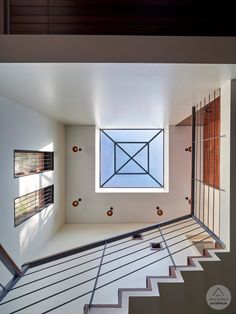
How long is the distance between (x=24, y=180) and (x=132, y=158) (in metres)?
2.96

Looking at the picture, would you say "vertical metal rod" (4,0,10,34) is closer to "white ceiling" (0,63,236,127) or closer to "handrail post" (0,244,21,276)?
"white ceiling" (0,63,236,127)

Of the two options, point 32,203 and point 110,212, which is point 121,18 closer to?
point 32,203

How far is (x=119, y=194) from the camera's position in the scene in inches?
193

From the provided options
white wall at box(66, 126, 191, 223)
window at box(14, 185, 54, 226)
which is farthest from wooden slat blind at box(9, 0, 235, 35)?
white wall at box(66, 126, 191, 223)

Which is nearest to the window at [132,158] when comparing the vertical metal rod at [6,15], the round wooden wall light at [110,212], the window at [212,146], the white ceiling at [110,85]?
the round wooden wall light at [110,212]

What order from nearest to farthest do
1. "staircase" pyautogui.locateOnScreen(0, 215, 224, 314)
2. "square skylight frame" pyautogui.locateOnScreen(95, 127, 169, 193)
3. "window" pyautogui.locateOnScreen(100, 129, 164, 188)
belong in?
"staircase" pyautogui.locateOnScreen(0, 215, 224, 314) < "square skylight frame" pyautogui.locateOnScreen(95, 127, 169, 193) < "window" pyautogui.locateOnScreen(100, 129, 164, 188)

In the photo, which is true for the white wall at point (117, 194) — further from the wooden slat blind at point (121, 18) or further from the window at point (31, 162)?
the wooden slat blind at point (121, 18)

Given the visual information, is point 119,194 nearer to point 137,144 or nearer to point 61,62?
point 137,144

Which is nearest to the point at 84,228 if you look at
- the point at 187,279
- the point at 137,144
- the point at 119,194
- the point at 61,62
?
the point at 119,194

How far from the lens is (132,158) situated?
5461 mm

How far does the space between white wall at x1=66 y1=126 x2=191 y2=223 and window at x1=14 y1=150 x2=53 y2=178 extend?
888 millimetres

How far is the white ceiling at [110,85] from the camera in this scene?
5.51 ft

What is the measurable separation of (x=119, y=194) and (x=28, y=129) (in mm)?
2517

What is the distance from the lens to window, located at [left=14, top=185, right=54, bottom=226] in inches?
114
